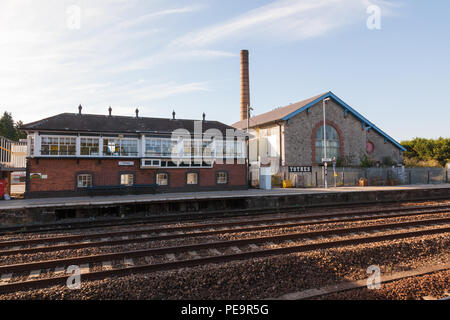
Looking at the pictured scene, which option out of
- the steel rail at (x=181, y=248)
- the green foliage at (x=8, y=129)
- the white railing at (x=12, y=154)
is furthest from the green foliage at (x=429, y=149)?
the green foliage at (x=8, y=129)

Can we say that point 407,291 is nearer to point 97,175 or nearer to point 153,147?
point 153,147

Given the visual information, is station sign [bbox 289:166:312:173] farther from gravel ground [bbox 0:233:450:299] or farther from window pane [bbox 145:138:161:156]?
gravel ground [bbox 0:233:450:299]

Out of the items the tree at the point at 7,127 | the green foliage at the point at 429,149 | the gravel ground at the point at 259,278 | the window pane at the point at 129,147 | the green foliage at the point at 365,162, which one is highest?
the tree at the point at 7,127

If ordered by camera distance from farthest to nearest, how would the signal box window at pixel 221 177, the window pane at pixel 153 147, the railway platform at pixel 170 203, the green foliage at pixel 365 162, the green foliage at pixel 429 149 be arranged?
the green foliage at pixel 429 149
the green foliage at pixel 365 162
the signal box window at pixel 221 177
the window pane at pixel 153 147
the railway platform at pixel 170 203

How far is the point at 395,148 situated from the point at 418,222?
95.0 ft

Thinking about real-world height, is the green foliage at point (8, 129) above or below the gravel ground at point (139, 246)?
above

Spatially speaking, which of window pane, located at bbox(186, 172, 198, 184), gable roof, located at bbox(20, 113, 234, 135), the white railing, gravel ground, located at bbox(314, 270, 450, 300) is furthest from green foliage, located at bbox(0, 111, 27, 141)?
gravel ground, located at bbox(314, 270, 450, 300)

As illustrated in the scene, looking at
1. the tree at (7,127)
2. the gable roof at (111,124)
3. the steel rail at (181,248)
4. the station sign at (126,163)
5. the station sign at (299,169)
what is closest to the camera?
the steel rail at (181,248)

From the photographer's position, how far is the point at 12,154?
22625mm

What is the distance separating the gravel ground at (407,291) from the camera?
220 inches

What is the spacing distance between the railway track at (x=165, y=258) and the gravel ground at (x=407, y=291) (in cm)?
281

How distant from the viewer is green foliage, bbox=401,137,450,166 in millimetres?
46719

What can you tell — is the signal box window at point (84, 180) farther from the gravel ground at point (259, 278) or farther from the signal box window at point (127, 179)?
the gravel ground at point (259, 278)
